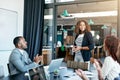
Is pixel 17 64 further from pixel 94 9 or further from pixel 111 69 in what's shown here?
pixel 94 9

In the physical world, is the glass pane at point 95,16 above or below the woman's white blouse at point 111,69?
above

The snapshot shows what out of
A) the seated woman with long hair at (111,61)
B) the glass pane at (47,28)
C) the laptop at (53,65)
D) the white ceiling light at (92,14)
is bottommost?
the laptop at (53,65)

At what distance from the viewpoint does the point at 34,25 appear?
534cm

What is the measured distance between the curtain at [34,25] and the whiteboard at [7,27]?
39cm

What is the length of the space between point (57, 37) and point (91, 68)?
94.4 inches

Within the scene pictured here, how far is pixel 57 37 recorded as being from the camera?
534 cm

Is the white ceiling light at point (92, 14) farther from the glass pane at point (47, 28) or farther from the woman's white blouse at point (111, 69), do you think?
the woman's white blouse at point (111, 69)

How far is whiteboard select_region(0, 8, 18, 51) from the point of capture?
15.2ft

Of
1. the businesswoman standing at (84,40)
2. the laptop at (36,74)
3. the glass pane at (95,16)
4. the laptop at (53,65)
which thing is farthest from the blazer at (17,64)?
the glass pane at (95,16)

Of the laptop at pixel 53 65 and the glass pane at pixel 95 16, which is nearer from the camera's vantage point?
the laptop at pixel 53 65

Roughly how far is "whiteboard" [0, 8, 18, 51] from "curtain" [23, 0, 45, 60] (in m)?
0.39

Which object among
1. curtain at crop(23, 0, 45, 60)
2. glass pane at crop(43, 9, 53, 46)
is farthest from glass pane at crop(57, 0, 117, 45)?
curtain at crop(23, 0, 45, 60)

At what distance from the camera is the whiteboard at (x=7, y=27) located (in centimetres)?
→ 464

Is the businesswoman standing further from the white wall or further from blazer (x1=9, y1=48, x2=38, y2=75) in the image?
→ the white wall
